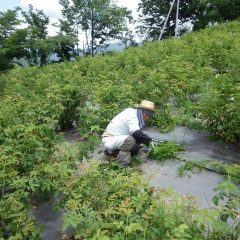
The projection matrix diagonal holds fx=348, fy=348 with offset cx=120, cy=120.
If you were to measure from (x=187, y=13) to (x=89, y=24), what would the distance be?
10.6 meters

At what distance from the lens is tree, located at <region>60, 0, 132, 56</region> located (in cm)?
3659

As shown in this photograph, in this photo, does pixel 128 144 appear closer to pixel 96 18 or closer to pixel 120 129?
pixel 120 129

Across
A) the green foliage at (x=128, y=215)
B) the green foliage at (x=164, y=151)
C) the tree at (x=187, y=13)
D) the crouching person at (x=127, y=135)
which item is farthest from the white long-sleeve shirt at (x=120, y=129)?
the tree at (x=187, y=13)

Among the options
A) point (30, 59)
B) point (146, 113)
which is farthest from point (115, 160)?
point (30, 59)

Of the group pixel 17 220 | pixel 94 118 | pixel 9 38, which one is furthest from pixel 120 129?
pixel 9 38

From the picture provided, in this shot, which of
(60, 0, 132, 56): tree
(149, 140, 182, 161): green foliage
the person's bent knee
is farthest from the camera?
(60, 0, 132, 56): tree

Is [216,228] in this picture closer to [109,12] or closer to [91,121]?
[91,121]

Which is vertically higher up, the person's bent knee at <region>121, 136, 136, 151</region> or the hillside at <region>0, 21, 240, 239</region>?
the hillside at <region>0, 21, 240, 239</region>

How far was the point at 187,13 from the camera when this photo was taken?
3647 centimetres

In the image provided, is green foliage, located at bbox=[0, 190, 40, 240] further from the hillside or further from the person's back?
the person's back

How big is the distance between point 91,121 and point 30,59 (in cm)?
2241

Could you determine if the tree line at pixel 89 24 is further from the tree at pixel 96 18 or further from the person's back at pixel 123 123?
the person's back at pixel 123 123

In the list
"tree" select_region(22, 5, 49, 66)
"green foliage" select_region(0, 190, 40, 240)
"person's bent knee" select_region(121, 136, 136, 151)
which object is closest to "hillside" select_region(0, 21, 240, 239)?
"green foliage" select_region(0, 190, 40, 240)

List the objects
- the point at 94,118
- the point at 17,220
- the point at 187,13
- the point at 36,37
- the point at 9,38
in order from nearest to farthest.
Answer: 1. the point at 17,220
2. the point at 94,118
3. the point at 9,38
4. the point at 36,37
5. the point at 187,13
